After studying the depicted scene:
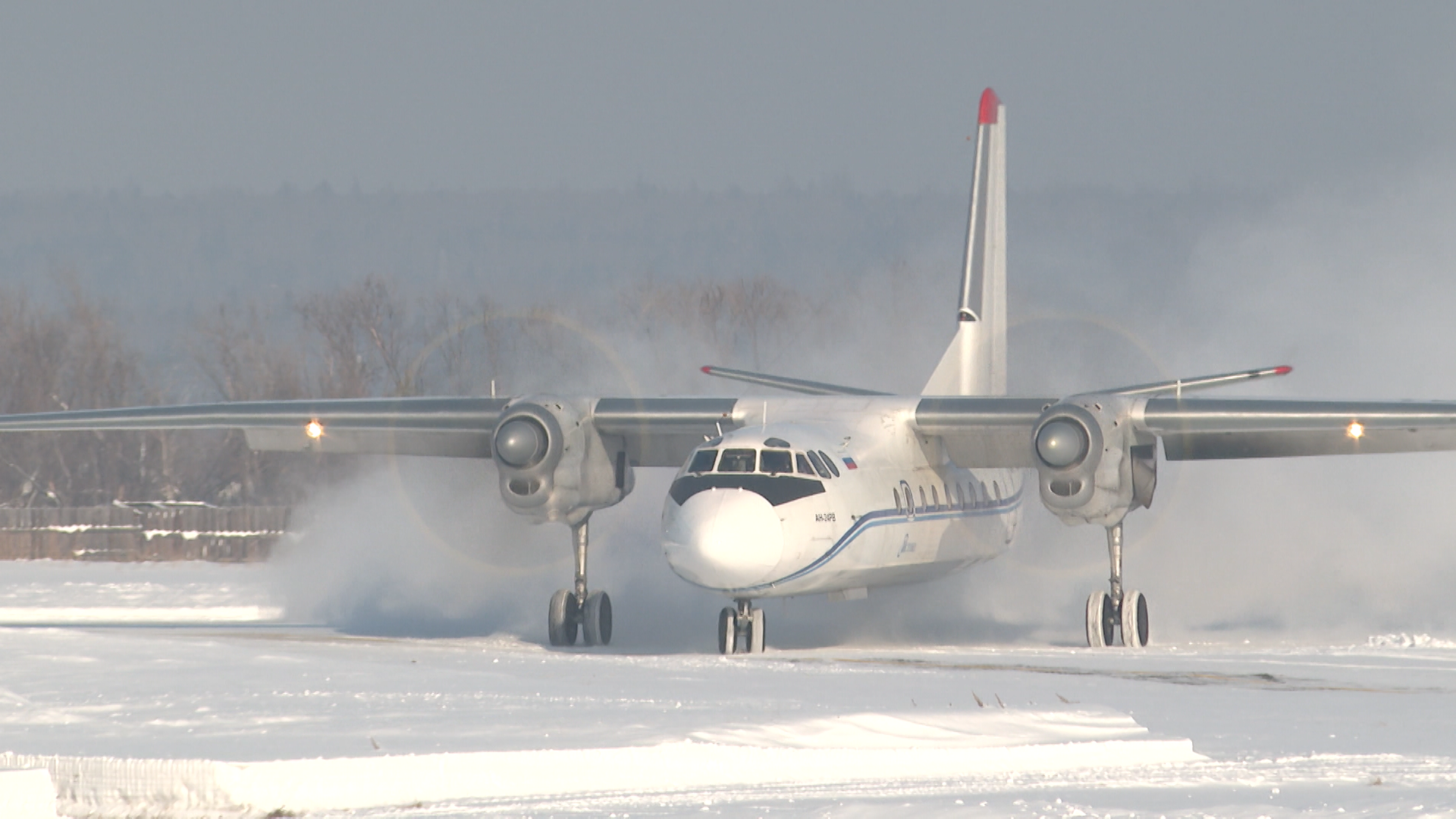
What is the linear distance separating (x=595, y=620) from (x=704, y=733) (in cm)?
1131

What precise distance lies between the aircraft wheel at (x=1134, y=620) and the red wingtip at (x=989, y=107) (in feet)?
30.0

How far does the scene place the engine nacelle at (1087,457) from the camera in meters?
18.6

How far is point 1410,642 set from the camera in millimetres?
18422

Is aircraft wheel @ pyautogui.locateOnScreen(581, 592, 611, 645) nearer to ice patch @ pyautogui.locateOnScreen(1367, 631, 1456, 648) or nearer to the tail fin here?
the tail fin

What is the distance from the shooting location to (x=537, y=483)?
19781 mm

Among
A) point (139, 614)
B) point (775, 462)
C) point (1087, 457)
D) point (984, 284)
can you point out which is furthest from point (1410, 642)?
point (139, 614)

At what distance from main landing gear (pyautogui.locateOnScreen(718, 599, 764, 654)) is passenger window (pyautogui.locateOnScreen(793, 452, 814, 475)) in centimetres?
144

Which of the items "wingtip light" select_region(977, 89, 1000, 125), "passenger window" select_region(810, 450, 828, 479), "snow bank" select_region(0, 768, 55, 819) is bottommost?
"snow bank" select_region(0, 768, 55, 819)

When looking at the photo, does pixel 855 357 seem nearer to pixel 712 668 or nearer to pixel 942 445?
pixel 942 445

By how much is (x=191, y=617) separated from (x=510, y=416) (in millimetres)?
6934

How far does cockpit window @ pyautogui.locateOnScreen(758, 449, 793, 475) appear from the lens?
1716cm

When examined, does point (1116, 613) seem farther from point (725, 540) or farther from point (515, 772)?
point (515, 772)

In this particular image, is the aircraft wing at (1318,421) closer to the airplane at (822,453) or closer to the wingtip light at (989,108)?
the airplane at (822,453)

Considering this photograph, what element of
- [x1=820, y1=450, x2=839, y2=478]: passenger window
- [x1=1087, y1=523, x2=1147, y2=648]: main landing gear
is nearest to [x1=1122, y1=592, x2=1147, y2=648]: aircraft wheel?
[x1=1087, y1=523, x2=1147, y2=648]: main landing gear
